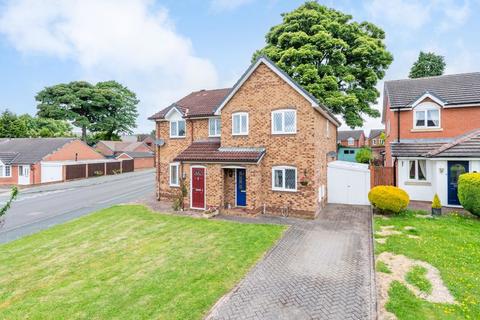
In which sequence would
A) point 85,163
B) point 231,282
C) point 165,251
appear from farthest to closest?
point 85,163 < point 165,251 < point 231,282

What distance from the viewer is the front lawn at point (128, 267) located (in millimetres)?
7129

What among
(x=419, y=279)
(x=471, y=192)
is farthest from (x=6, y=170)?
(x=471, y=192)

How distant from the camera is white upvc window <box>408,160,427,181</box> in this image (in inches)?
752

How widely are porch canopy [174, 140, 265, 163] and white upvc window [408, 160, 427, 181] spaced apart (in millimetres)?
11196

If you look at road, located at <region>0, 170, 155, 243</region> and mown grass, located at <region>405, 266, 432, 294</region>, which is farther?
road, located at <region>0, 170, 155, 243</region>

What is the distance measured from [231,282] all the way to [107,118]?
60.5 metres

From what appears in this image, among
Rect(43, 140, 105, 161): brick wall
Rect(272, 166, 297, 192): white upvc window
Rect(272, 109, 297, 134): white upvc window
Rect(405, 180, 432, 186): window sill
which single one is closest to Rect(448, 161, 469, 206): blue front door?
Rect(405, 180, 432, 186): window sill

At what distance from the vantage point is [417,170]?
19281mm

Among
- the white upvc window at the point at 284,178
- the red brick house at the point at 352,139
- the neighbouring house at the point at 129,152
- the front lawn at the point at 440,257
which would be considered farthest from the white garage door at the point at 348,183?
the red brick house at the point at 352,139

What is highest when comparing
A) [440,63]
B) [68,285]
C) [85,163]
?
[440,63]

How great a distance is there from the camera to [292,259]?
9992 millimetres

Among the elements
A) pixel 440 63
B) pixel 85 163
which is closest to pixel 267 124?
pixel 85 163

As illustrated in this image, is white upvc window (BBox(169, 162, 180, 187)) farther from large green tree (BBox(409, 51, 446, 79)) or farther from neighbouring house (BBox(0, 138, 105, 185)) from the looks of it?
large green tree (BBox(409, 51, 446, 79))

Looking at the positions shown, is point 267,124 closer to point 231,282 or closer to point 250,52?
point 231,282
